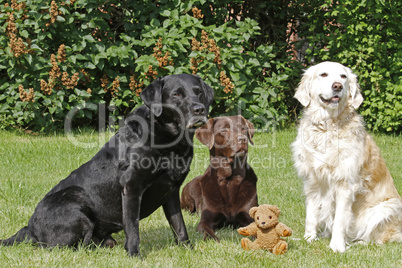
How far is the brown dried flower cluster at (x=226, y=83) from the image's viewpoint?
712 centimetres

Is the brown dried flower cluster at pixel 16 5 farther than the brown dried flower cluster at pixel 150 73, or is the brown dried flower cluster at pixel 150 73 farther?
the brown dried flower cluster at pixel 150 73

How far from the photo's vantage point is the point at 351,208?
151 inches

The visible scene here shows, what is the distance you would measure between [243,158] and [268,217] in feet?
2.58

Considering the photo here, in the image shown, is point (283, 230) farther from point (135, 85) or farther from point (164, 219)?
point (135, 85)

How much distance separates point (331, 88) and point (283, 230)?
122 centimetres

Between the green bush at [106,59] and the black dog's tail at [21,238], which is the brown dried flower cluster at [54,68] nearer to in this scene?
the green bush at [106,59]

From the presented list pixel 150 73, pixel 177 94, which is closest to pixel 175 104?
pixel 177 94

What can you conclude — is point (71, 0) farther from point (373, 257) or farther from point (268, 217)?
point (373, 257)

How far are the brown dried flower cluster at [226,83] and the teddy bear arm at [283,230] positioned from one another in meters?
3.99

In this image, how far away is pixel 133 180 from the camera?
3.36 meters

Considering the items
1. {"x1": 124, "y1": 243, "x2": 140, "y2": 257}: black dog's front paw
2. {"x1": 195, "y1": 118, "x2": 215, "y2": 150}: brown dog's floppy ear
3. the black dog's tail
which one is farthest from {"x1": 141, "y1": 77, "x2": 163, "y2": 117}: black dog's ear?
the black dog's tail

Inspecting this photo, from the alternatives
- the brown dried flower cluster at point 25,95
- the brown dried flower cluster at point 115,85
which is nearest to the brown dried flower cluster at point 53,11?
the brown dried flower cluster at point 25,95

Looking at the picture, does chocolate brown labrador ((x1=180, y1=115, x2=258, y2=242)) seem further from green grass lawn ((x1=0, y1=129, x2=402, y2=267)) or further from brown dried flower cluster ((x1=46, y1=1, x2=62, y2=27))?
brown dried flower cluster ((x1=46, y1=1, x2=62, y2=27))

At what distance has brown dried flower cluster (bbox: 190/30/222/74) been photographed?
708 cm
